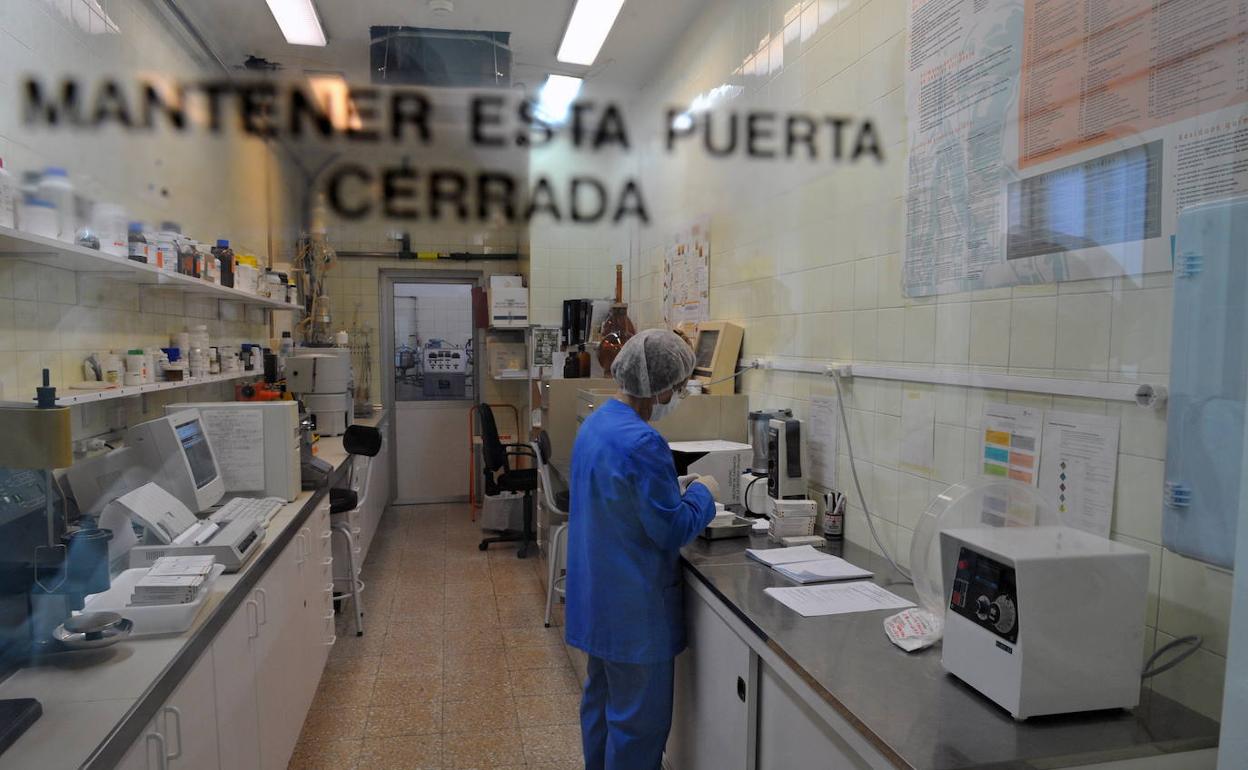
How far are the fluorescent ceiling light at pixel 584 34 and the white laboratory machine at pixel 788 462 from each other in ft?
3.94

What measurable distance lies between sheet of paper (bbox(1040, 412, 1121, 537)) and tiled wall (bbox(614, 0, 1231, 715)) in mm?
24

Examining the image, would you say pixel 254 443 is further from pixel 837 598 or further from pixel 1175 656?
pixel 1175 656

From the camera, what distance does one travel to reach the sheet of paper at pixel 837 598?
155 cm

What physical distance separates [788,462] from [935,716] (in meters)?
1.14

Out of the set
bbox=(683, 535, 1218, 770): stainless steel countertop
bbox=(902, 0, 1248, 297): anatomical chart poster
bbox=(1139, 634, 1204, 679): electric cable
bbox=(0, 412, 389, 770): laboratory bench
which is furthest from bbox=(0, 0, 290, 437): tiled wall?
bbox=(1139, 634, 1204, 679): electric cable

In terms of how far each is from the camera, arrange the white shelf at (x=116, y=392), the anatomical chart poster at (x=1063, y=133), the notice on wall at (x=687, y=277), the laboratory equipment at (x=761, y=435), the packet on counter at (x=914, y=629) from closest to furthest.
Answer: the anatomical chart poster at (x=1063, y=133) → the packet on counter at (x=914, y=629) → the white shelf at (x=116, y=392) → the laboratory equipment at (x=761, y=435) → the notice on wall at (x=687, y=277)

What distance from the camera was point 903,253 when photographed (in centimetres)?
182

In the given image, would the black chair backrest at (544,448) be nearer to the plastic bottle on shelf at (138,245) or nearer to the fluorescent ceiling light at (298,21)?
the plastic bottle on shelf at (138,245)

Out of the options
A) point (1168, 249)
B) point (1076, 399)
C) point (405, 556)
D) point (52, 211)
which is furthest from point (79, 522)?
point (405, 556)

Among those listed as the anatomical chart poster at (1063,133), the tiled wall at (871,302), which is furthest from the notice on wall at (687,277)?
the anatomical chart poster at (1063,133)

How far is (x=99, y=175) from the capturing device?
111cm

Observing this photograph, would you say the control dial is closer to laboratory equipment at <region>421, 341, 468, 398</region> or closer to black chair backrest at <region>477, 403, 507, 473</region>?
laboratory equipment at <region>421, 341, 468, 398</region>

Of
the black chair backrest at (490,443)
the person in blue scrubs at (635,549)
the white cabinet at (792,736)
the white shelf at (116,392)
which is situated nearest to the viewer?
the white cabinet at (792,736)

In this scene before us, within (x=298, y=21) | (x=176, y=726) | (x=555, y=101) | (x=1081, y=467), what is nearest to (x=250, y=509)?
(x=176, y=726)
